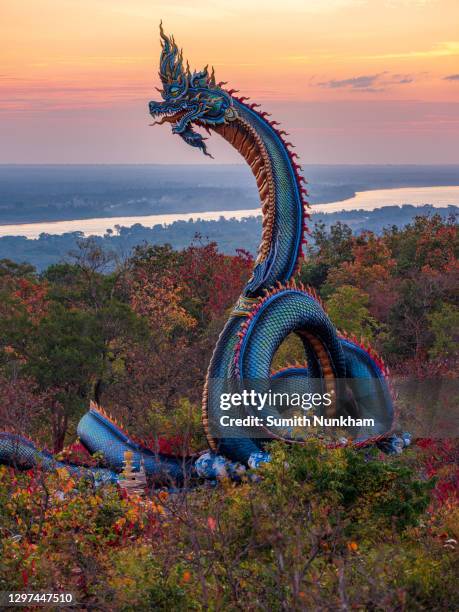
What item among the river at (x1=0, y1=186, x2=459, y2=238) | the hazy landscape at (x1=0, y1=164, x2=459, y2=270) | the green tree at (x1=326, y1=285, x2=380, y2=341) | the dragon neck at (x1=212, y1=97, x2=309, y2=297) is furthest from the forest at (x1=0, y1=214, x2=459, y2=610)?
the river at (x1=0, y1=186, x2=459, y2=238)

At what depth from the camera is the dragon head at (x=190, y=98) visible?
1295cm

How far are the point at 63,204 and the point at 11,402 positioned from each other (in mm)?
166411

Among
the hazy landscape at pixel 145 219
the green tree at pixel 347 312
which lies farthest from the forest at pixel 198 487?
the hazy landscape at pixel 145 219

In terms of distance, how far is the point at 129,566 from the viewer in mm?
7672

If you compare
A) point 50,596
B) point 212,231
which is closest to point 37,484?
point 50,596

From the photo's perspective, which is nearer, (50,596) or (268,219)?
(50,596)

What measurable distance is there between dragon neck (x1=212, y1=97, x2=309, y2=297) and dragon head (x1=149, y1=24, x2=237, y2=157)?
0.18 metres

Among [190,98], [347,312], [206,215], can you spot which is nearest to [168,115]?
[190,98]

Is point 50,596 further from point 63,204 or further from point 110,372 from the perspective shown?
point 63,204

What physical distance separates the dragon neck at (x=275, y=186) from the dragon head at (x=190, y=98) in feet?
0.60

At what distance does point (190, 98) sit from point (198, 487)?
5.23 metres

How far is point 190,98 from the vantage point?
13.0m

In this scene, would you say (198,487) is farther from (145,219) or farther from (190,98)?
(145,219)

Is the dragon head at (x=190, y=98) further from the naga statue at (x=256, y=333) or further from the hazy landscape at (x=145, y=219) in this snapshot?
the hazy landscape at (x=145, y=219)
